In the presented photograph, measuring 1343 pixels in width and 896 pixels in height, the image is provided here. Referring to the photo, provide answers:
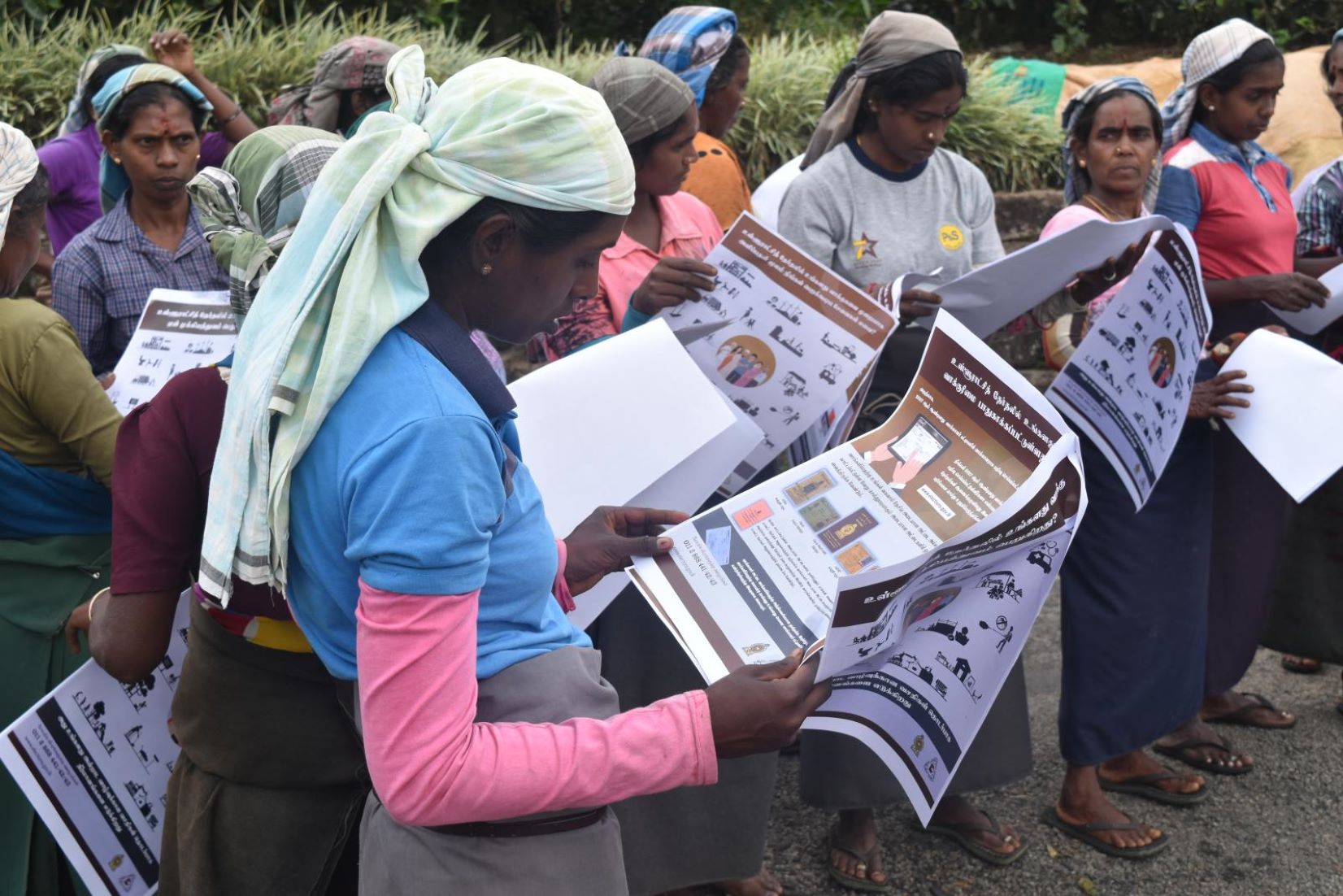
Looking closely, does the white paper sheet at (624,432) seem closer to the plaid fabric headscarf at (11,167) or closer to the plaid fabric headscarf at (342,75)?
the plaid fabric headscarf at (11,167)

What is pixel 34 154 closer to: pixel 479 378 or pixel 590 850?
pixel 479 378

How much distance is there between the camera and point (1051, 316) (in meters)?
3.35

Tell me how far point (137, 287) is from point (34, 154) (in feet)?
3.36

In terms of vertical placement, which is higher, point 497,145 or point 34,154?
point 497,145

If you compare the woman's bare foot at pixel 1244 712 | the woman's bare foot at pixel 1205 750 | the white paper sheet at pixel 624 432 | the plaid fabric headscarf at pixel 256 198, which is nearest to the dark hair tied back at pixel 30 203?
the plaid fabric headscarf at pixel 256 198

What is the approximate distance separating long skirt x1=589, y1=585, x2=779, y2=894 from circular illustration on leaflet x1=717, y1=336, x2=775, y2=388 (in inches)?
22.2

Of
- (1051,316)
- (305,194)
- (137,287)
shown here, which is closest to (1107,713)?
(1051,316)

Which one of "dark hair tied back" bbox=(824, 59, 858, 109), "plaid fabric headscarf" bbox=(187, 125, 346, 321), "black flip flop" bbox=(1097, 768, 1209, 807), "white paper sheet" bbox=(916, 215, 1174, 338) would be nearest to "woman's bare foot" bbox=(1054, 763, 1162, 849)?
"black flip flop" bbox=(1097, 768, 1209, 807)

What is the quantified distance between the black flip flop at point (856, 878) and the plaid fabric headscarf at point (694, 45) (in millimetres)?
2337

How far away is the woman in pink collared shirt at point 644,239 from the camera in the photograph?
Answer: 2889 millimetres

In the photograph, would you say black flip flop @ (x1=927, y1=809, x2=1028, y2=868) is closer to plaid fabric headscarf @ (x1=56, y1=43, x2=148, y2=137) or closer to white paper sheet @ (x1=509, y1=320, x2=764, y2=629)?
white paper sheet @ (x1=509, y1=320, x2=764, y2=629)

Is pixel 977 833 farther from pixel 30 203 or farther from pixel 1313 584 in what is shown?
pixel 30 203

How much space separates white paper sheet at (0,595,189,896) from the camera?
1.96 metres

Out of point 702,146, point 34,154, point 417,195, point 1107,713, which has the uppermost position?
point 417,195
